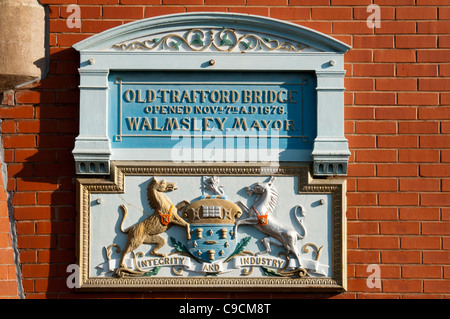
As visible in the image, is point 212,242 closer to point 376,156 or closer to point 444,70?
point 376,156

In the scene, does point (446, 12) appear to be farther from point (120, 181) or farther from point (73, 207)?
point (73, 207)

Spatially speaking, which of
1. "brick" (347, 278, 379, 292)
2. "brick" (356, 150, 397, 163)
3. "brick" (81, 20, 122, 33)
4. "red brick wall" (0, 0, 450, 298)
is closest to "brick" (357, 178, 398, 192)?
"red brick wall" (0, 0, 450, 298)

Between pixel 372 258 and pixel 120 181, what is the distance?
7.08ft

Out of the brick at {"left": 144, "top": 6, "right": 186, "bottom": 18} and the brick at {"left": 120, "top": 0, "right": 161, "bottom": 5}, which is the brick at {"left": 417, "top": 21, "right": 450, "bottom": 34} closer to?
the brick at {"left": 144, "top": 6, "right": 186, "bottom": 18}

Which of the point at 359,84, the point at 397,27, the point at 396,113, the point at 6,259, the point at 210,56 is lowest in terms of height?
the point at 6,259

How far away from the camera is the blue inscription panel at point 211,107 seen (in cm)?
623

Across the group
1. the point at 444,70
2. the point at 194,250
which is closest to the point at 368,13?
the point at 444,70

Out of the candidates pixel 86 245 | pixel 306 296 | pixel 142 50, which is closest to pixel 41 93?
pixel 142 50

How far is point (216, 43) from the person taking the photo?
20.6 ft

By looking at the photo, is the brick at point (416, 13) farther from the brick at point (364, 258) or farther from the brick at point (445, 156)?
the brick at point (364, 258)

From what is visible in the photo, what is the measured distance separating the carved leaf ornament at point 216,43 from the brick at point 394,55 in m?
0.61

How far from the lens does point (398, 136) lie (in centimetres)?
625

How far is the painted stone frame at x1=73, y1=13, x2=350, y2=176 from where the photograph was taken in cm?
618

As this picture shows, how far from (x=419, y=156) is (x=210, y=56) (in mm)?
1920
